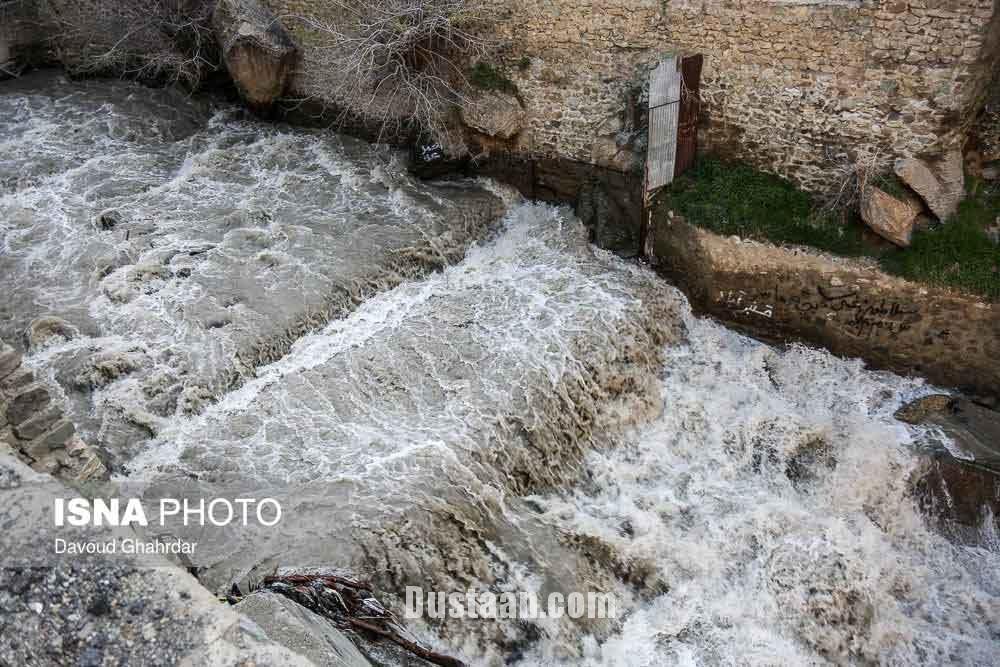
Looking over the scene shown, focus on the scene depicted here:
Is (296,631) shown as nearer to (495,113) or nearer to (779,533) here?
(779,533)

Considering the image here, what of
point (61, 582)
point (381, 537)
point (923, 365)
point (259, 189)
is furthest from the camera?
point (259, 189)

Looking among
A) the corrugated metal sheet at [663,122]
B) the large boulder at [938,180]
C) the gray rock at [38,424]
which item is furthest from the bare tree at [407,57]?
the gray rock at [38,424]

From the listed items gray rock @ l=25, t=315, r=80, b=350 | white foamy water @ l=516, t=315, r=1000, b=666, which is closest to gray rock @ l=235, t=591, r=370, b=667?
white foamy water @ l=516, t=315, r=1000, b=666

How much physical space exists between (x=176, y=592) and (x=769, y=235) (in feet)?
18.9

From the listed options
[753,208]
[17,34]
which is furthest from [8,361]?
[17,34]

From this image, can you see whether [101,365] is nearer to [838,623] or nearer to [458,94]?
[458,94]

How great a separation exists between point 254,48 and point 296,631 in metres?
7.49

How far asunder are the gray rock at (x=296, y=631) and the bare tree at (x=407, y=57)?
5.63 meters

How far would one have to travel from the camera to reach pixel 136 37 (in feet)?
28.8

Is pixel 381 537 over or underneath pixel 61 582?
underneath

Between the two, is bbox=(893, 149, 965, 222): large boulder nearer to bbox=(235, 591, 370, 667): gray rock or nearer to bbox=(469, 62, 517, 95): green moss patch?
bbox=(469, 62, 517, 95): green moss patch

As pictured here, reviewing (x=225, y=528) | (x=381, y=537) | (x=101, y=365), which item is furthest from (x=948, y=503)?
(x=101, y=365)

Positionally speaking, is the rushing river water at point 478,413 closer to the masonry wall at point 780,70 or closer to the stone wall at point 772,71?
the stone wall at point 772,71

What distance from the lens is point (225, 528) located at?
4430 millimetres
